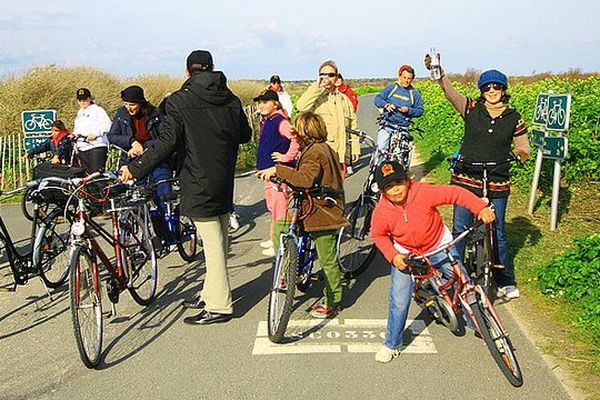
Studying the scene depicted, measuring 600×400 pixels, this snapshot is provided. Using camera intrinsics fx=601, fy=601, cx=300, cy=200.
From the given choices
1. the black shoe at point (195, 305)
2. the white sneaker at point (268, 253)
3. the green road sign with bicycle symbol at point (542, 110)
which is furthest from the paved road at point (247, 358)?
the green road sign with bicycle symbol at point (542, 110)

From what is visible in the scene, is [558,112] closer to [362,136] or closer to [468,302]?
[362,136]

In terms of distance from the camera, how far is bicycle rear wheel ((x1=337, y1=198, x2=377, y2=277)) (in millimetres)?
6230

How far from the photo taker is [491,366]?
434 cm

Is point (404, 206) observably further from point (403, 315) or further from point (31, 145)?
point (31, 145)

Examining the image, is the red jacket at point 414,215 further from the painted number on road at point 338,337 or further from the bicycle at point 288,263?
the painted number on road at point 338,337

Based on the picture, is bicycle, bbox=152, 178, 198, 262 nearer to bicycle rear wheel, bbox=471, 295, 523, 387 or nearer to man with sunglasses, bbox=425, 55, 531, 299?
man with sunglasses, bbox=425, 55, 531, 299

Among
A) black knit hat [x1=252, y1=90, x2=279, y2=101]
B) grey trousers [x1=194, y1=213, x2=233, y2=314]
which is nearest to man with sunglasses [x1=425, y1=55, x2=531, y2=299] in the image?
black knit hat [x1=252, y1=90, x2=279, y2=101]

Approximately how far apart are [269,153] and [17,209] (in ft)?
20.8

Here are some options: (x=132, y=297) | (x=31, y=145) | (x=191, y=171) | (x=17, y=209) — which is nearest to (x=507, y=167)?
(x=191, y=171)

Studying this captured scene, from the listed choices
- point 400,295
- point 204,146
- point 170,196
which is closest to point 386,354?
point 400,295

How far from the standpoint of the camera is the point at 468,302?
162 inches

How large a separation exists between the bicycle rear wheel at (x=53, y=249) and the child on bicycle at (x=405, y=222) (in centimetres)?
318

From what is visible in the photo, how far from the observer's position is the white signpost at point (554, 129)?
7.46 meters

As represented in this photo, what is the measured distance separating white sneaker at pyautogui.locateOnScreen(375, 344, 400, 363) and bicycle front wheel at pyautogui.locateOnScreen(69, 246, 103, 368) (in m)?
2.09
